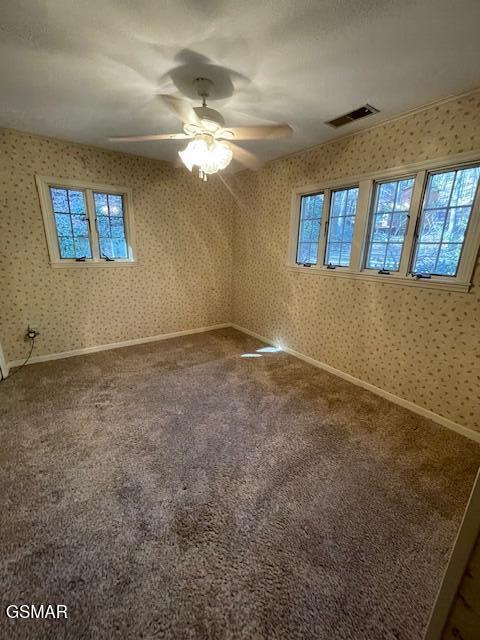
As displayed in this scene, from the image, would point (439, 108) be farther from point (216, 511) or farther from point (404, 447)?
point (216, 511)

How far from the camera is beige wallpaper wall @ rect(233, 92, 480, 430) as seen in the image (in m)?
2.00

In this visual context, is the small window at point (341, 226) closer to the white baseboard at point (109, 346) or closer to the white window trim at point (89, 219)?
the white baseboard at point (109, 346)

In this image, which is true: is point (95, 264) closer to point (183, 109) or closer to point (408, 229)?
point (183, 109)

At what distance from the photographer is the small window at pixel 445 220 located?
1968mm

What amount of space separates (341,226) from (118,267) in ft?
8.92

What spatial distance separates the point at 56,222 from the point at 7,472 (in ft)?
8.24

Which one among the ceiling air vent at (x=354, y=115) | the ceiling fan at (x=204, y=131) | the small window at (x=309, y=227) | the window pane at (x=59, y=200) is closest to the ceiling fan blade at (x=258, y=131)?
the ceiling fan at (x=204, y=131)

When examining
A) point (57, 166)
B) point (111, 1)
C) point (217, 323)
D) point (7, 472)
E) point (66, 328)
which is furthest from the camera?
point (217, 323)

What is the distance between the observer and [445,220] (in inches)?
82.0

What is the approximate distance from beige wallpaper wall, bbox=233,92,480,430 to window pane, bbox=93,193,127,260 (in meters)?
0.68

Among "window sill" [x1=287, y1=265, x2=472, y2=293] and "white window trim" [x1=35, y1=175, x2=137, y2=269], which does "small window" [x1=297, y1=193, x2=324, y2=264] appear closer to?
"window sill" [x1=287, y1=265, x2=472, y2=293]

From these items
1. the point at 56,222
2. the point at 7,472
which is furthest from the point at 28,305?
the point at 7,472

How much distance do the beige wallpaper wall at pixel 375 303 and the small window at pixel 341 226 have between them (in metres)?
0.20

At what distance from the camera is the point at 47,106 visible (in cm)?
212
